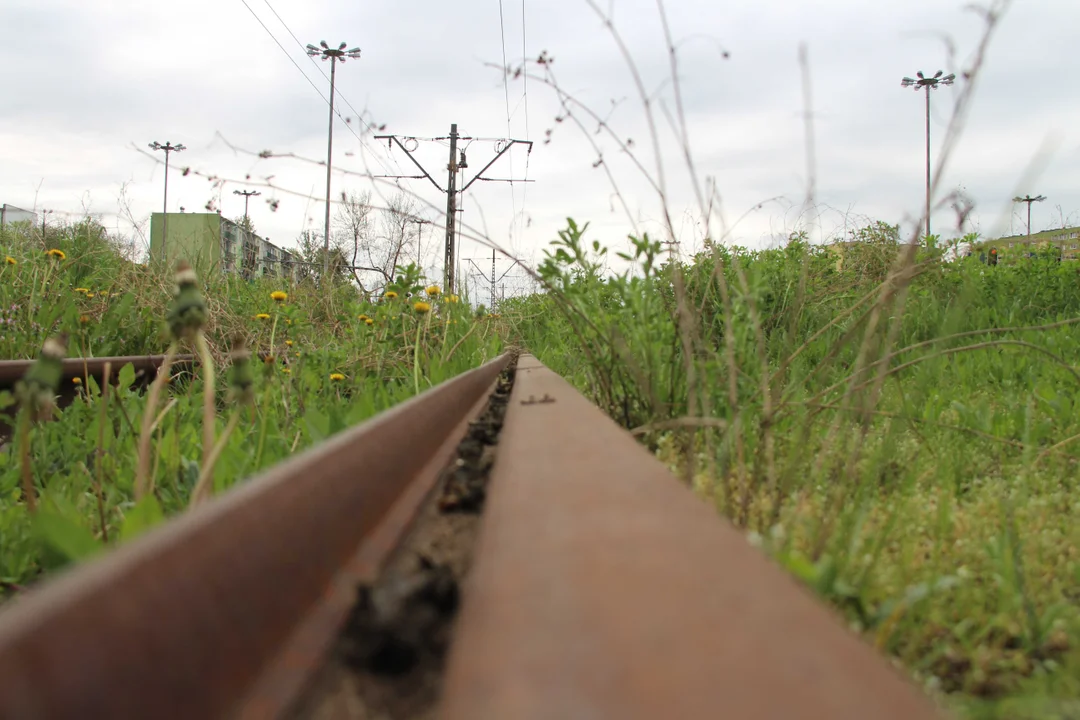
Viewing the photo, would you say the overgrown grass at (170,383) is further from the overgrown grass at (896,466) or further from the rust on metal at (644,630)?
the overgrown grass at (896,466)

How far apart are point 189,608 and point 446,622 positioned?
0.76 ft

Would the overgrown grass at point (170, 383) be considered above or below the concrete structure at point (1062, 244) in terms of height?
below

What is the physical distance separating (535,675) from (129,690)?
0.26 meters

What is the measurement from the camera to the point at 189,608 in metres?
0.53

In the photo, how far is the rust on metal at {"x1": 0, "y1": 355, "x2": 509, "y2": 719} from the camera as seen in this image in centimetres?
40

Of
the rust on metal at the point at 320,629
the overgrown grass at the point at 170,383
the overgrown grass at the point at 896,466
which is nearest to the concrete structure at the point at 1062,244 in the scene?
the overgrown grass at the point at 896,466

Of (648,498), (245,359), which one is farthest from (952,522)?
(245,359)

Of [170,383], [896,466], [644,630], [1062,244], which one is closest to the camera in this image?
[644,630]

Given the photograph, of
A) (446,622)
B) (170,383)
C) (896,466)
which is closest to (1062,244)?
(896,466)

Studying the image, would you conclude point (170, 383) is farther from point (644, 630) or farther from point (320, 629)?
point (644, 630)

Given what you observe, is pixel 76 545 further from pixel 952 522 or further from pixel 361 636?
pixel 952 522

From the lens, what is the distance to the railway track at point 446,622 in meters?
0.42

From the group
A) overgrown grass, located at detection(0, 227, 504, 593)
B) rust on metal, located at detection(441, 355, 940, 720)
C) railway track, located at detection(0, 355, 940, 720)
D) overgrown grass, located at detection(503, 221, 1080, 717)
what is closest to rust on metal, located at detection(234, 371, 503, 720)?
railway track, located at detection(0, 355, 940, 720)

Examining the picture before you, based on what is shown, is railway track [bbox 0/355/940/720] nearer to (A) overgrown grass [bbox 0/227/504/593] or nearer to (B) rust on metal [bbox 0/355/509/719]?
(B) rust on metal [bbox 0/355/509/719]
